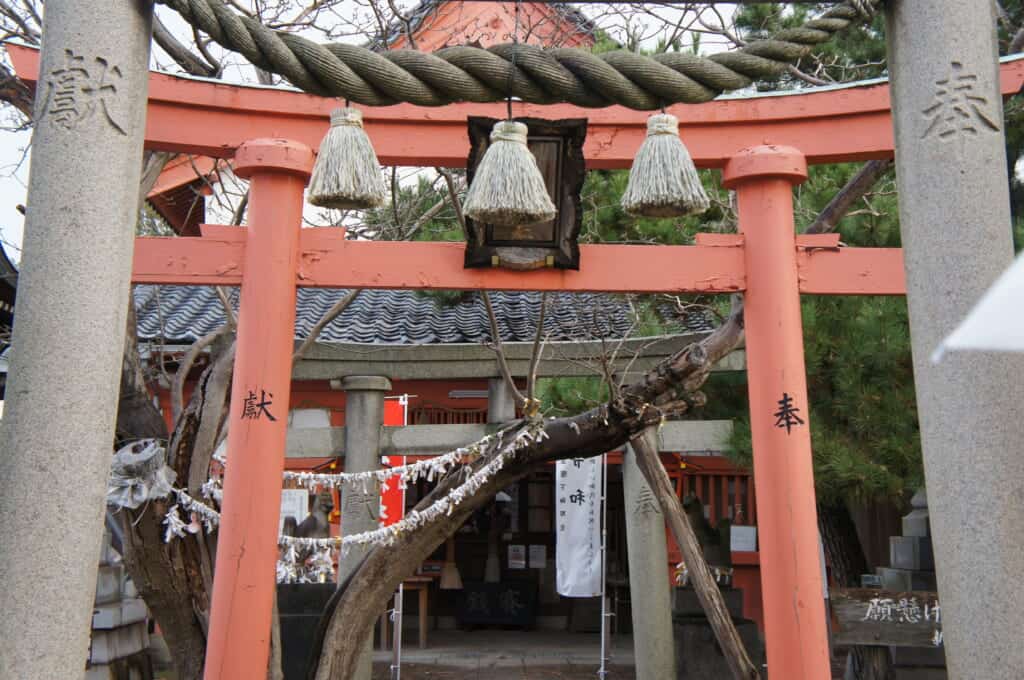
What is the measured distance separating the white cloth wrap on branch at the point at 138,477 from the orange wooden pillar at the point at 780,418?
10.8 feet

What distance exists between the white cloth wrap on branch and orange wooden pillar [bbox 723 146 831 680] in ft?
10.8

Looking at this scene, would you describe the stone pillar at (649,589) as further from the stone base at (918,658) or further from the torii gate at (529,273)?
the torii gate at (529,273)

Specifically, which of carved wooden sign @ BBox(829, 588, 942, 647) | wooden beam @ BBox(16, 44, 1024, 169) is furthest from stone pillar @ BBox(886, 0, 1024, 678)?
carved wooden sign @ BBox(829, 588, 942, 647)

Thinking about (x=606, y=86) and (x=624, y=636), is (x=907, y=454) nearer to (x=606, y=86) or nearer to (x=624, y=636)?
(x=606, y=86)

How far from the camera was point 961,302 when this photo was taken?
2787 mm

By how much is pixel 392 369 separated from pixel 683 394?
421cm

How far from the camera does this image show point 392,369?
9086 millimetres

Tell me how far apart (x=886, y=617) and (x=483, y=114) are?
4852 millimetres

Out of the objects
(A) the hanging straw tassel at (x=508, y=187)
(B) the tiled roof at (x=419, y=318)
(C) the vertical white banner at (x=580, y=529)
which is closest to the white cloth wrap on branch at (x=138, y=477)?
(A) the hanging straw tassel at (x=508, y=187)

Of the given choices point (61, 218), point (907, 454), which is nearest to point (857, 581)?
point (907, 454)

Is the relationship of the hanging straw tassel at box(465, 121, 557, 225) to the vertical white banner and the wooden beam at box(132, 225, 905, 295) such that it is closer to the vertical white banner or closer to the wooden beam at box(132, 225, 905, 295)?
the wooden beam at box(132, 225, 905, 295)

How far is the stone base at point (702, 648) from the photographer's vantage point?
27.8 feet

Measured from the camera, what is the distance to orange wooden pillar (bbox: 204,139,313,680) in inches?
175

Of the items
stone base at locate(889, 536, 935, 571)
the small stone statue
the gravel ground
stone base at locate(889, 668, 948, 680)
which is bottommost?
the gravel ground
